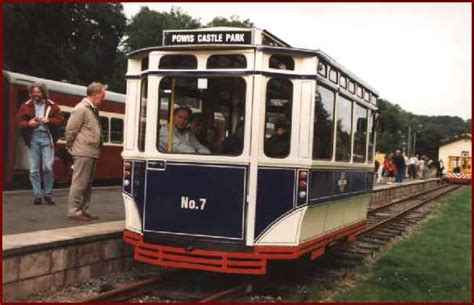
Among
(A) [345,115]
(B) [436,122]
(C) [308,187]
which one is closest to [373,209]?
(A) [345,115]

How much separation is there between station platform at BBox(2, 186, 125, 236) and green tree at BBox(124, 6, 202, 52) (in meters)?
44.4

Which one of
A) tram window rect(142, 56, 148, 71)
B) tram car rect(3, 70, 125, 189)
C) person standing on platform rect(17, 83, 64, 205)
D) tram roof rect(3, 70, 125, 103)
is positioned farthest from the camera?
tram roof rect(3, 70, 125, 103)

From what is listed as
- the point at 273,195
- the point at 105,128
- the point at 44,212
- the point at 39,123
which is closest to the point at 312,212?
the point at 273,195

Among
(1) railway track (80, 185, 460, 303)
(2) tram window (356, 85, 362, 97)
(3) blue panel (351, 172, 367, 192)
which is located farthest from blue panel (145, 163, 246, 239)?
(2) tram window (356, 85, 362, 97)

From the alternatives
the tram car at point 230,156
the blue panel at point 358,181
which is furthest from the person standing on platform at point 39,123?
the blue panel at point 358,181

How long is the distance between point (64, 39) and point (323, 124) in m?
31.0

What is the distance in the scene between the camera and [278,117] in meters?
7.38

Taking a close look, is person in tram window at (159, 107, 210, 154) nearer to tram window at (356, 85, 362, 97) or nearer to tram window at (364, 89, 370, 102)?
tram window at (356, 85, 362, 97)

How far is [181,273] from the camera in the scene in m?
8.40

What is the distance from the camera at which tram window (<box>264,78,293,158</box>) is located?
734 cm

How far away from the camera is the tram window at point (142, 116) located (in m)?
7.83

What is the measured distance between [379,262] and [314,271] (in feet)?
4.36

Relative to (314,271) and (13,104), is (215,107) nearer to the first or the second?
(314,271)

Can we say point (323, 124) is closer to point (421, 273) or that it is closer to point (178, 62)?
point (178, 62)
